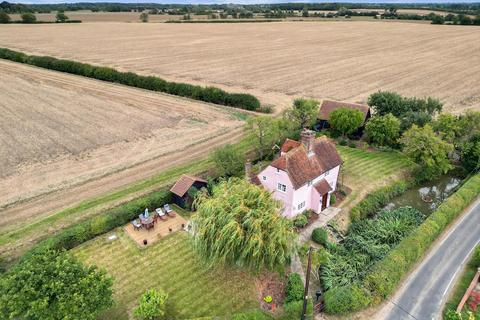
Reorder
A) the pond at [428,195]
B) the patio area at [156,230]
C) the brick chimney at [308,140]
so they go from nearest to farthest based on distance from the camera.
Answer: the patio area at [156,230], the brick chimney at [308,140], the pond at [428,195]

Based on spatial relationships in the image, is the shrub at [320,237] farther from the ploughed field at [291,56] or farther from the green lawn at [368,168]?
the ploughed field at [291,56]

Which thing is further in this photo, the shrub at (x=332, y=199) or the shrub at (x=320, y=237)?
the shrub at (x=332, y=199)

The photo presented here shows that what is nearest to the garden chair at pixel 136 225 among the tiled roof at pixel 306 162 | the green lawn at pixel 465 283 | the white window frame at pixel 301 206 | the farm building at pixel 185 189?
the farm building at pixel 185 189

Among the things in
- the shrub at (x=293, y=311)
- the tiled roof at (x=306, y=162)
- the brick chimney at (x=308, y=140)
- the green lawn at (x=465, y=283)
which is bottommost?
the green lawn at (x=465, y=283)

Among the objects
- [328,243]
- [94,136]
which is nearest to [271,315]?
[328,243]

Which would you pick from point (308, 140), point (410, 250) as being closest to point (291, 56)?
point (308, 140)

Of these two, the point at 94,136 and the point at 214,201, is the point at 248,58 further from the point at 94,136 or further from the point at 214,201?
the point at 214,201

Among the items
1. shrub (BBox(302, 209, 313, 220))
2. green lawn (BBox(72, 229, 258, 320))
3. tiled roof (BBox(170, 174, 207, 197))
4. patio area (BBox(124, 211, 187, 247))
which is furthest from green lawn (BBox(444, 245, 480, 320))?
tiled roof (BBox(170, 174, 207, 197))
